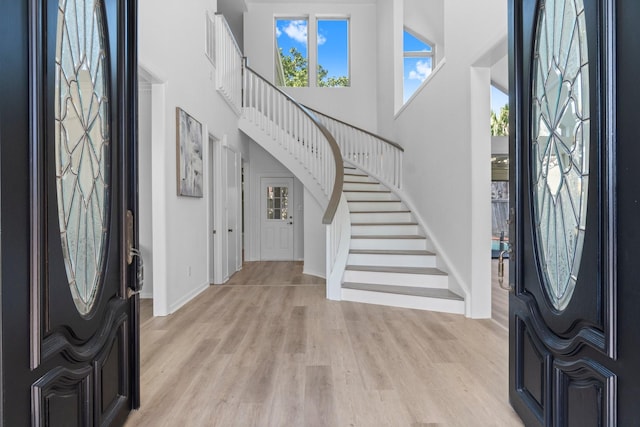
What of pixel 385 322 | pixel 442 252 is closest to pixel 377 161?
pixel 442 252

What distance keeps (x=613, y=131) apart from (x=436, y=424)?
153 centimetres

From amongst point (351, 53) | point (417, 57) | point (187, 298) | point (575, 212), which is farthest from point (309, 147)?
point (575, 212)

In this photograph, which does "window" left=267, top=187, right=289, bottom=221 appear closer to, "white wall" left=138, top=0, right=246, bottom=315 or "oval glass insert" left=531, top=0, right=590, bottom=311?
"white wall" left=138, top=0, right=246, bottom=315

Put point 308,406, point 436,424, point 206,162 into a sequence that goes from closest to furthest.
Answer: point 436,424
point 308,406
point 206,162

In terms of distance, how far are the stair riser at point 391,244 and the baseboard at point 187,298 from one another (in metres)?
2.06

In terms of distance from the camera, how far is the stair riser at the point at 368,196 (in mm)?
6199

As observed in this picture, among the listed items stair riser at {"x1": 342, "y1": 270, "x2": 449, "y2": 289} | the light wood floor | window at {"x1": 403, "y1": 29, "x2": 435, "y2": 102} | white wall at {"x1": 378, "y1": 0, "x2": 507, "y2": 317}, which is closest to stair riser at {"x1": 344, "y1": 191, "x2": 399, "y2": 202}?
white wall at {"x1": 378, "y1": 0, "x2": 507, "y2": 317}

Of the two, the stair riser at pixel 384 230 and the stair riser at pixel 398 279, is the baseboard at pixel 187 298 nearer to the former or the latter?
the stair riser at pixel 398 279

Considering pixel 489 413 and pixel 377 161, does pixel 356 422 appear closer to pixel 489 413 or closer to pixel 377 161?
pixel 489 413

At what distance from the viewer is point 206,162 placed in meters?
5.07

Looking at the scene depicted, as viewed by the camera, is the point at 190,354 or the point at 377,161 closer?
the point at 190,354

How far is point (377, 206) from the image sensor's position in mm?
6051

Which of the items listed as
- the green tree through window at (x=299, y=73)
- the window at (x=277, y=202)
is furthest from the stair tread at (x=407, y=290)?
the green tree through window at (x=299, y=73)

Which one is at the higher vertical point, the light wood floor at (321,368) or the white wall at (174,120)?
the white wall at (174,120)
